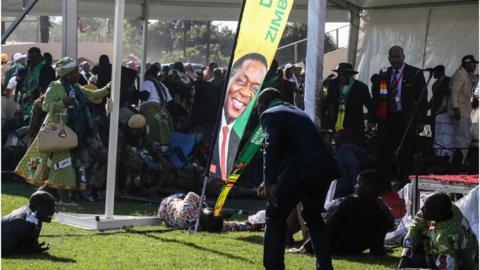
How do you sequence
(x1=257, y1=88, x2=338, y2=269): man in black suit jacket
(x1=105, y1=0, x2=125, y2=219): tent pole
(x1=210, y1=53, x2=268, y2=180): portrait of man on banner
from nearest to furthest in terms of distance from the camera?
(x1=257, y1=88, x2=338, y2=269): man in black suit jacket
(x1=210, y1=53, x2=268, y2=180): portrait of man on banner
(x1=105, y1=0, x2=125, y2=219): tent pole

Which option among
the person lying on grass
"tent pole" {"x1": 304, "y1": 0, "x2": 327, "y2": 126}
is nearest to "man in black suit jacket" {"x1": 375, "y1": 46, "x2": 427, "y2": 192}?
the person lying on grass

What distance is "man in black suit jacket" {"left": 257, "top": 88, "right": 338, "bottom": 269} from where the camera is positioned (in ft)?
24.0

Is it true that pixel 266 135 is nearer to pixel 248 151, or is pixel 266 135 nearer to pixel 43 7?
pixel 248 151

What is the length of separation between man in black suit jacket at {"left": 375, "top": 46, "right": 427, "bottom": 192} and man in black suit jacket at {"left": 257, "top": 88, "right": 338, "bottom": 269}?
5.75 m

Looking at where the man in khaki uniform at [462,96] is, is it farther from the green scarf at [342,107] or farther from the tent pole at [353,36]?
the tent pole at [353,36]

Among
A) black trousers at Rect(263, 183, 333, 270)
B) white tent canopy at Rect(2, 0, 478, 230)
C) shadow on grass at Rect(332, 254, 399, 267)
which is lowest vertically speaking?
shadow on grass at Rect(332, 254, 399, 267)

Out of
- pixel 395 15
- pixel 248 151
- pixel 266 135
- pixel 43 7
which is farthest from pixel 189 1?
pixel 266 135

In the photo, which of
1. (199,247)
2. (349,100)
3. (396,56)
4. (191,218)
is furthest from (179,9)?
(199,247)

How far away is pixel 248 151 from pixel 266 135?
1.84m

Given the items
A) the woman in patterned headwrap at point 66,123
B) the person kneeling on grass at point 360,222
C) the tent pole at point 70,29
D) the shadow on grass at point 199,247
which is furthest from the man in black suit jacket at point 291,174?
the tent pole at point 70,29

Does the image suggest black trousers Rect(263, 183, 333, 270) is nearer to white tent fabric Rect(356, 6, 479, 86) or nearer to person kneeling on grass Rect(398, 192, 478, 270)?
person kneeling on grass Rect(398, 192, 478, 270)

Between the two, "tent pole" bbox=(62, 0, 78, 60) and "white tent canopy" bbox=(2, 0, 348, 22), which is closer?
"tent pole" bbox=(62, 0, 78, 60)

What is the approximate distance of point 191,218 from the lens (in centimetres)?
1027

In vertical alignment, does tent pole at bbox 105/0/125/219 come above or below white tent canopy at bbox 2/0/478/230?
below
